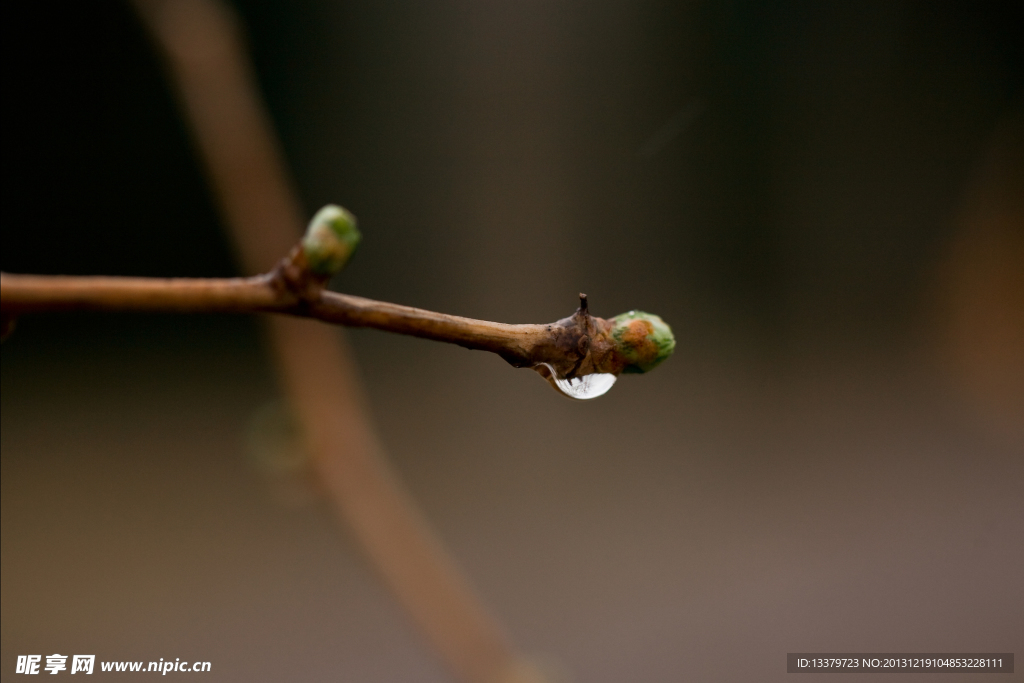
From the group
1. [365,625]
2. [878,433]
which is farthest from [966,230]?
[365,625]

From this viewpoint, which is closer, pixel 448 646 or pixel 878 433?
pixel 448 646

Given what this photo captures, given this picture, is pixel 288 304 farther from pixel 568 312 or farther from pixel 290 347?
pixel 568 312

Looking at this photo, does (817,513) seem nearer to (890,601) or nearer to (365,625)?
(890,601)

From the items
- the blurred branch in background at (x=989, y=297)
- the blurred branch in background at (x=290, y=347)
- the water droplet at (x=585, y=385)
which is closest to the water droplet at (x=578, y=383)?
the water droplet at (x=585, y=385)
